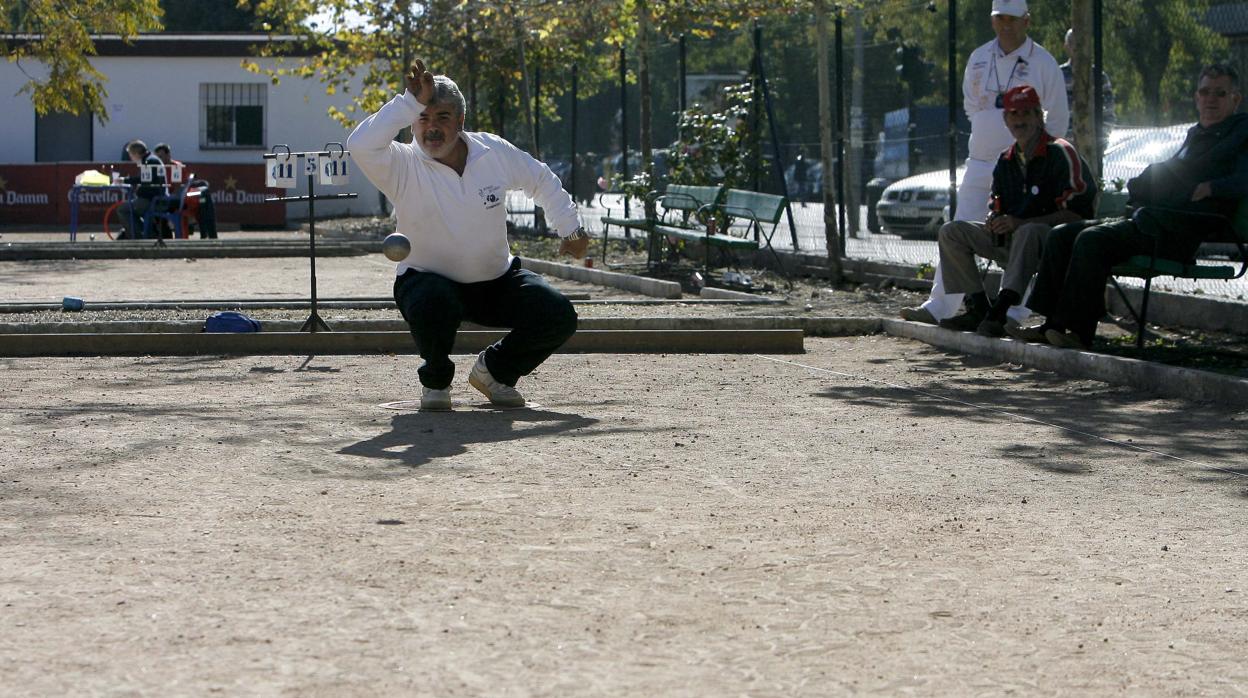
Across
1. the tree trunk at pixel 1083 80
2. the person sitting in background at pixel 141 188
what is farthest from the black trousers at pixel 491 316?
the person sitting in background at pixel 141 188

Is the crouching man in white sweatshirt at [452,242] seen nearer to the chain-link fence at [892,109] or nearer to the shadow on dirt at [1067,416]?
the shadow on dirt at [1067,416]

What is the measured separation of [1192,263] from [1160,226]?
11.7 inches

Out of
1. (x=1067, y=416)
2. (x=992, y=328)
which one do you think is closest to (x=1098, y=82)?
(x=992, y=328)

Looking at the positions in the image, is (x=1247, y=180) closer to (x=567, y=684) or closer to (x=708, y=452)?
(x=708, y=452)

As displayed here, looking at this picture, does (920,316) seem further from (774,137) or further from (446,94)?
(774,137)

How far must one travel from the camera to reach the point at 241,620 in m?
4.17

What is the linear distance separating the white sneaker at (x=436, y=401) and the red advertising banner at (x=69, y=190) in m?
25.7

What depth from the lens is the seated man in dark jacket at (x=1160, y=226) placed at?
972 centimetres

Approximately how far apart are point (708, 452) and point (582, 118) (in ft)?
76.4

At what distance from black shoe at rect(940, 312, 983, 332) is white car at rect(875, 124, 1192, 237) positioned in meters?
1.81

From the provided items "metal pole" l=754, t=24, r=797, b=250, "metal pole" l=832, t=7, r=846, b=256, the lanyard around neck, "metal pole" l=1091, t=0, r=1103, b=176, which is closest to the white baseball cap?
the lanyard around neck

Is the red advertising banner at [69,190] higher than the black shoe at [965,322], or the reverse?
the red advertising banner at [69,190]

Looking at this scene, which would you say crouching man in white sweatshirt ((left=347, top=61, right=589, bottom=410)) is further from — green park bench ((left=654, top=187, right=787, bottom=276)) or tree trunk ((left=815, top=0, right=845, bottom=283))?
tree trunk ((left=815, top=0, right=845, bottom=283))

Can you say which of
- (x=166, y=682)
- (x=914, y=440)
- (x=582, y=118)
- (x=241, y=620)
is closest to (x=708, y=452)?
(x=914, y=440)
